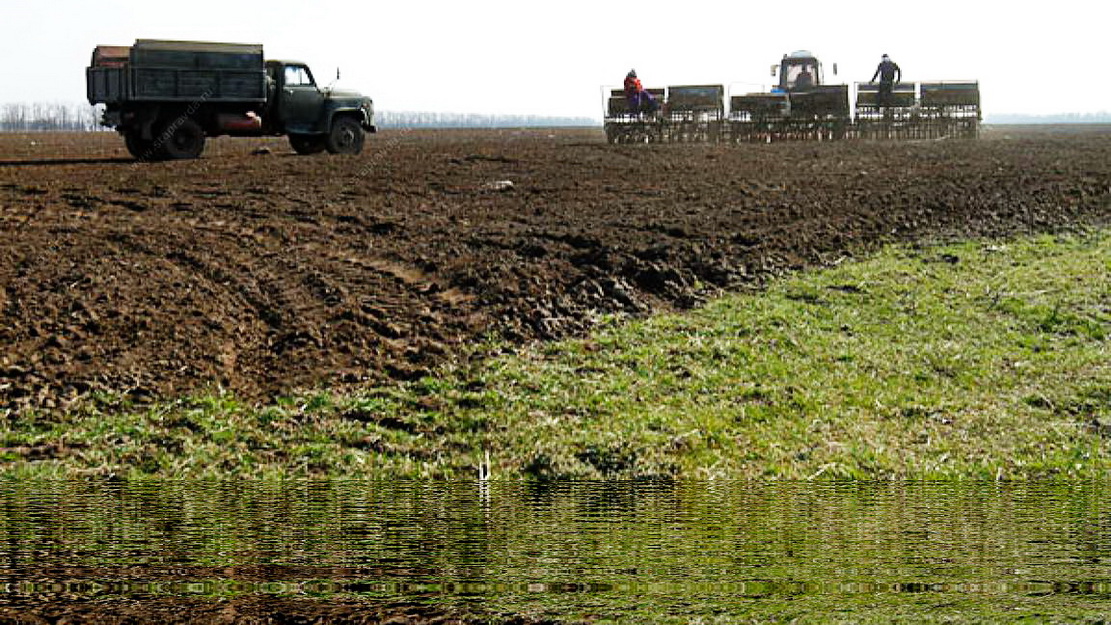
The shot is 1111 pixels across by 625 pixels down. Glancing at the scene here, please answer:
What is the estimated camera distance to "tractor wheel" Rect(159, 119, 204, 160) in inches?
1020

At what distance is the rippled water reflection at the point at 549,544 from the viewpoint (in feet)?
12.8

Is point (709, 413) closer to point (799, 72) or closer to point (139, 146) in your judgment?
point (139, 146)

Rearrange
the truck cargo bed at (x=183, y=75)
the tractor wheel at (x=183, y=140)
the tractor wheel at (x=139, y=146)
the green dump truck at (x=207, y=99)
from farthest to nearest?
1. the tractor wheel at (x=139, y=146)
2. the tractor wheel at (x=183, y=140)
3. the green dump truck at (x=207, y=99)
4. the truck cargo bed at (x=183, y=75)

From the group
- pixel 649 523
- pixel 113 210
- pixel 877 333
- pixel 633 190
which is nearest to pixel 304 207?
pixel 113 210

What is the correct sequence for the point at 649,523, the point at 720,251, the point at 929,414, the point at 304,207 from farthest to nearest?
the point at 304,207, the point at 720,251, the point at 929,414, the point at 649,523

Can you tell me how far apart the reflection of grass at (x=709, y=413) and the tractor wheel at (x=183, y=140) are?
57.3 ft

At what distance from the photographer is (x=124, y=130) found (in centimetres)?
2602

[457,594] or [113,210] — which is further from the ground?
→ [113,210]

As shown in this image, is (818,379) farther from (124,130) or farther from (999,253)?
(124,130)

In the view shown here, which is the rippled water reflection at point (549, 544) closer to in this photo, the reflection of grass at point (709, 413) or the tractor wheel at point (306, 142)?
the reflection of grass at point (709, 413)

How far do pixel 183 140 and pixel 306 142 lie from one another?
3.53m

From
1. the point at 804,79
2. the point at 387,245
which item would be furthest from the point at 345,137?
the point at 804,79

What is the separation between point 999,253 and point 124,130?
19.5m

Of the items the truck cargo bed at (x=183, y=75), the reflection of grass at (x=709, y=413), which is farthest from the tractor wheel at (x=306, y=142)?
the reflection of grass at (x=709, y=413)
